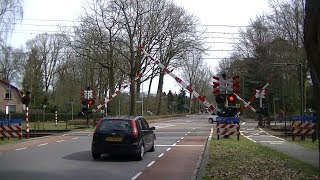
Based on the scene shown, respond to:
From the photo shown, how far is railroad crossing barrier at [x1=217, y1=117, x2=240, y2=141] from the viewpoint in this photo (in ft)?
86.6

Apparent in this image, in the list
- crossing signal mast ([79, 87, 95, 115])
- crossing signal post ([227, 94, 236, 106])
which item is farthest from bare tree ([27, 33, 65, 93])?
crossing signal post ([227, 94, 236, 106])

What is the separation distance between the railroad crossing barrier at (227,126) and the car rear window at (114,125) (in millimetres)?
10249

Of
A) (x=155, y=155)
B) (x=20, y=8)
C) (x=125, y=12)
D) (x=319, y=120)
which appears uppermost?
(x=125, y=12)

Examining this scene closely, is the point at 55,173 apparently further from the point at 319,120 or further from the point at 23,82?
the point at 23,82

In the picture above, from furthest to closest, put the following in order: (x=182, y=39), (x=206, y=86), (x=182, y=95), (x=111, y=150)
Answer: (x=182, y=95) → (x=206, y=86) → (x=182, y=39) → (x=111, y=150)

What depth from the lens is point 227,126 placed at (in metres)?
26.4

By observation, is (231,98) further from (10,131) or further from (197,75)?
(197,75)

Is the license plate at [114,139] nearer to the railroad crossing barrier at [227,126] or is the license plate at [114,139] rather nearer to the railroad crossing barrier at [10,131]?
the railroad crossing barrier at [227,126]

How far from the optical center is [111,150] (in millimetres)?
16828

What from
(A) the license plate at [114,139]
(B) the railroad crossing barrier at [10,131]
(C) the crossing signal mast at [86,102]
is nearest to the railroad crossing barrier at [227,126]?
(A) the license plate at [114,139]

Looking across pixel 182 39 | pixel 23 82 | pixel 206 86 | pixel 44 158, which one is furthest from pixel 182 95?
pixel 44 158

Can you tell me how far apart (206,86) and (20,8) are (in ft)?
322

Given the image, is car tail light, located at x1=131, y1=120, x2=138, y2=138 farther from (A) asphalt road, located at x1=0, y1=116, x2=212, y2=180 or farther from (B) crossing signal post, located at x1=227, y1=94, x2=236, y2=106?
(B) crossing signal post, located at x1=227, y1=94, x2=236, y2=106

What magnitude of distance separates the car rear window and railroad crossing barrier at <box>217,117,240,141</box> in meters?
10.2
